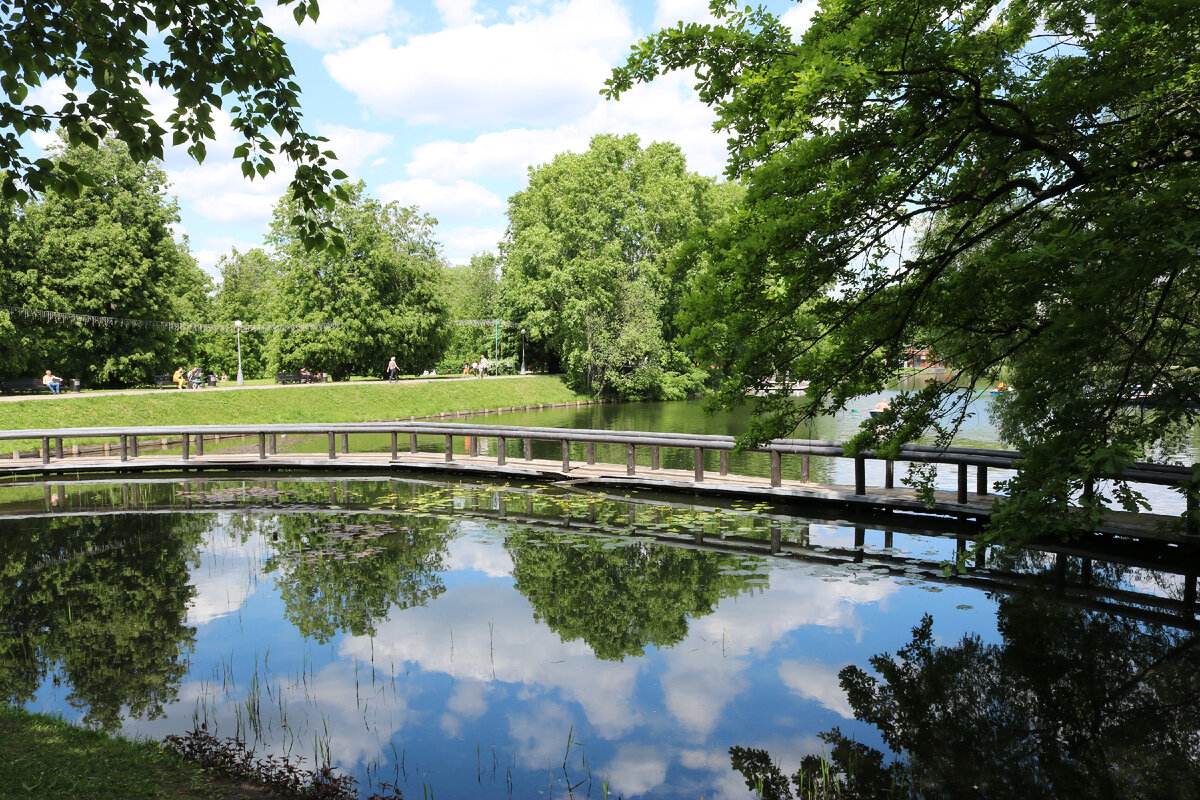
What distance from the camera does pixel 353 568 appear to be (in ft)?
37.5

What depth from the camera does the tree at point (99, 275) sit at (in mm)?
Answer: 35875

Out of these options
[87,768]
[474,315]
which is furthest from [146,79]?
[474,315]

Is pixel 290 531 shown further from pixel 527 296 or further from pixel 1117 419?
pixel 527 296

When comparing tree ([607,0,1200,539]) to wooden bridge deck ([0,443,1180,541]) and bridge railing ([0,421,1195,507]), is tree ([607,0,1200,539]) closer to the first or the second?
bridge railing ([0,421,1195,507])

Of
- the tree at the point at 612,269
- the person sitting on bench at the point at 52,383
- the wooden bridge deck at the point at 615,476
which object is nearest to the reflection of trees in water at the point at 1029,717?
the wooden bridge deck at the point at 615,476

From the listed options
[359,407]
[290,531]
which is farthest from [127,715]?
[359,407]

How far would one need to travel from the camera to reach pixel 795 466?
22.9 meters

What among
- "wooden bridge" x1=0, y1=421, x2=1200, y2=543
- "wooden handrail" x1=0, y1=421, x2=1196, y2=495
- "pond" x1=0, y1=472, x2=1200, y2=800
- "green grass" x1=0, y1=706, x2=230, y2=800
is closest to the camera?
"green grass" x1=0, y1=706, x2=230, y2=800

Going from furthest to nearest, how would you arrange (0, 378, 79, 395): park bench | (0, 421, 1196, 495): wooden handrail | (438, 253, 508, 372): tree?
(438, 253, 508, 372): tree < (0, 378, 79, 395): park bench < (0, 421, 1196, 495): wooden handrail

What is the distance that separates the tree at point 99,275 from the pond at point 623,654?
28.2 metres

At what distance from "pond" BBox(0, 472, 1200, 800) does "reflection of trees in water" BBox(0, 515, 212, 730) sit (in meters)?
0.04

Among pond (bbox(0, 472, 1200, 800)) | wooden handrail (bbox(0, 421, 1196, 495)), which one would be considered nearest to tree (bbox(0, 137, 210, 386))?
wooden handrail (bbox(0, 421, 1196, 495))

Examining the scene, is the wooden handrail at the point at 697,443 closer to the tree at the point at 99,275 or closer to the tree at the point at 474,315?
the tree at the point at 99,275

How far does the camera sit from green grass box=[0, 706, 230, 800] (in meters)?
4.99
